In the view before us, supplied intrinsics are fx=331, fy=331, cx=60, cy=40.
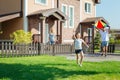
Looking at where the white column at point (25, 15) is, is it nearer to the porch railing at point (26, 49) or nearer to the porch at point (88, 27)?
the porch railing at point (26, 49)

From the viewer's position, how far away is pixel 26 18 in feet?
94.2

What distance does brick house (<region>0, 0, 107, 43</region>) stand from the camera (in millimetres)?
28438

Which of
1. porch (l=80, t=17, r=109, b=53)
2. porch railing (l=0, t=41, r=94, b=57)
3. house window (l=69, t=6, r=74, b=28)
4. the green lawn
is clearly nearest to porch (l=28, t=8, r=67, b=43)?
house window (l=69, t=6, r=74, b=28)

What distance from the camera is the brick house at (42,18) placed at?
2844 cm

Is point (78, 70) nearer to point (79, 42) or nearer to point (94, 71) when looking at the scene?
point (94, 71)

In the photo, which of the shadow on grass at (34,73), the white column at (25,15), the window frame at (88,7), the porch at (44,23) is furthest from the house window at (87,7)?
the shadow on grass at (34,73)

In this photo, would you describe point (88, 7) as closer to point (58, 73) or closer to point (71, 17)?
point (71, 17)

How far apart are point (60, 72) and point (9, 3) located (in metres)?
18.3

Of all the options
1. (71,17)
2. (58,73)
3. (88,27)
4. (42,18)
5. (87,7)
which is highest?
(87,7)

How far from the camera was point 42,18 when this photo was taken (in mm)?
27750

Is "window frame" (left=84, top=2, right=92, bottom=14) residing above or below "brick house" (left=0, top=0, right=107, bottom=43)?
above

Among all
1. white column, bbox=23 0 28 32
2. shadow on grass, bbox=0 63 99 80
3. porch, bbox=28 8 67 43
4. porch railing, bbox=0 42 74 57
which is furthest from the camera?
white column, bbox=23 0 28 32

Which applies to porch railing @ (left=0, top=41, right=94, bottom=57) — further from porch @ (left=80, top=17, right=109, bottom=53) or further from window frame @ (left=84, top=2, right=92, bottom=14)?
window frame @ (left=84, top=2, right=92, bottom=14)

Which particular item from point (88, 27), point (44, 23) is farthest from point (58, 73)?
point (88, 27)
